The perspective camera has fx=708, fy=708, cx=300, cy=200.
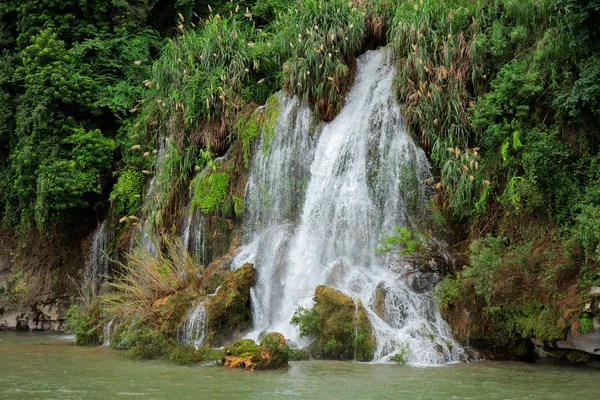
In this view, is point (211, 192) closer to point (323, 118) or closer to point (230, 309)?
point (323, 118)

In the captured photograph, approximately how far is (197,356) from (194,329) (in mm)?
1554

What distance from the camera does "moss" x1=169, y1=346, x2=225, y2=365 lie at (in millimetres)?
10828

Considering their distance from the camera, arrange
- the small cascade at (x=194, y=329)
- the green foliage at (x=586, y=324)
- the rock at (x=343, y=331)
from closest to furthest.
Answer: the green foliage at (x=586, y=324) < the rock at (x=343, y=331) < the small cascade at (x=194, y=329)

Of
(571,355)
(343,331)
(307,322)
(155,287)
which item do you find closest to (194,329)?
(155,287)

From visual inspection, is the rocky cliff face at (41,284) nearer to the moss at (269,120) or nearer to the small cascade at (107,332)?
the small cascade at (107,332)

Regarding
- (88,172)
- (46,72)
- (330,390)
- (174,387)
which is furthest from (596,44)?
(46,72)

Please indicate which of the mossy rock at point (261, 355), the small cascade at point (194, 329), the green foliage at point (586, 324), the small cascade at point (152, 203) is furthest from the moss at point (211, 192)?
the green foliage at point (586, 324)

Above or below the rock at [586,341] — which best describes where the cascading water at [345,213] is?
above

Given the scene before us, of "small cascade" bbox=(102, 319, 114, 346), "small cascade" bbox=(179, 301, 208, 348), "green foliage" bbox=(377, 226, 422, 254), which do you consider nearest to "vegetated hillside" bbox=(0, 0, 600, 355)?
"green foliage" bbox=(377, 226, 422, 254)

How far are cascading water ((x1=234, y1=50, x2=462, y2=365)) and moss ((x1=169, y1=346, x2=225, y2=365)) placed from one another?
158cm

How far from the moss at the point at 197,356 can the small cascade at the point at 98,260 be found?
Answer: 268 inches

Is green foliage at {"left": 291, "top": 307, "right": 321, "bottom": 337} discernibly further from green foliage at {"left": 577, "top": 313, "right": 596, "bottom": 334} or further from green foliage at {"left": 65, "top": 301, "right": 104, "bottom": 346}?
green foliage at {"left": 65, "top": 301, "right": 104, "bottom": 346}

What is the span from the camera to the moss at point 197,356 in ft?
35.5

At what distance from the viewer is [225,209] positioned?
15516 millimetres
